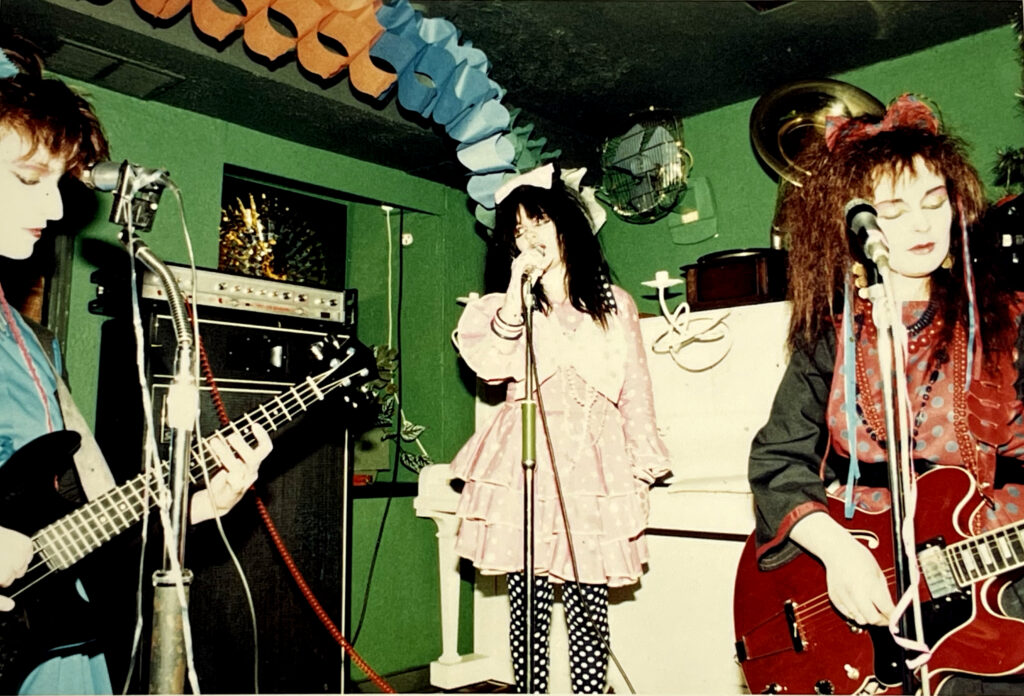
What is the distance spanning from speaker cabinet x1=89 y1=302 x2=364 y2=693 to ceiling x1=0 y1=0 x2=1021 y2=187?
0.68 metres

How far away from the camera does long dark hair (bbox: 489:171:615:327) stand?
191 cm

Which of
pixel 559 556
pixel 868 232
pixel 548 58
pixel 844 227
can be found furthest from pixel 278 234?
pixel 868 232

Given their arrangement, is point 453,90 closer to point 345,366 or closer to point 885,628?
point 345,366

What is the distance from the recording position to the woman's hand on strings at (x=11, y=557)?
1385 millimetres

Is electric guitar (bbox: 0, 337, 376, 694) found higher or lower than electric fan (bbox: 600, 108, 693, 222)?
lower

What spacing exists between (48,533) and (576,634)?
1.16m

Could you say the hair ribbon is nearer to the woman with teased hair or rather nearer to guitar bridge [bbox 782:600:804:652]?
the woman with teased hair

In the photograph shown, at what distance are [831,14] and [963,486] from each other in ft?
5.49

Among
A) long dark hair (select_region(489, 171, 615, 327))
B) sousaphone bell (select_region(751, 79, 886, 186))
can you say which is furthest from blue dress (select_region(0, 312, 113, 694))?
sousaphone bell (select_region(751, 79, 886, 186))

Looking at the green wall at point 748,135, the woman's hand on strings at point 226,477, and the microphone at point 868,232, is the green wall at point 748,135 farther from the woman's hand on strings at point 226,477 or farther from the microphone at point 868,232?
the woman's hand on strings at point 226,477

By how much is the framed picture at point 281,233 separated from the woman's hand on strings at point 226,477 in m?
1.16

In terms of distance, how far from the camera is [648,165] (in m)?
2.87

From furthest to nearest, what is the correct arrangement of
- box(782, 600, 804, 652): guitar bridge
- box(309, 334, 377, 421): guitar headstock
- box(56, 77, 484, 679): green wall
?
box(56, 77, 484, 679): green wall < box(309, 334, 377, 421): guitar headstock < box(782, 600, 804, 652): guitar bridge

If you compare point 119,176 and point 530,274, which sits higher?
point 119,176
